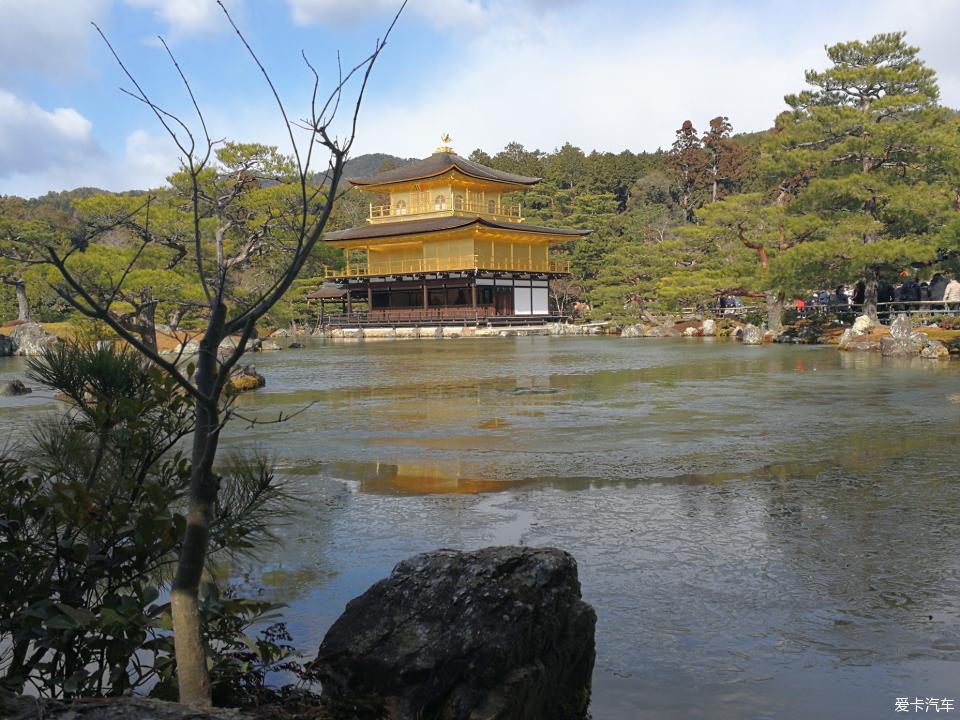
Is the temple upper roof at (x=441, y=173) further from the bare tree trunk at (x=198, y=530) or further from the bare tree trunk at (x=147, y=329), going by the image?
the bare tree trunk at (x=198, y=530)

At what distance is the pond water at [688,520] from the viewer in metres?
3.05

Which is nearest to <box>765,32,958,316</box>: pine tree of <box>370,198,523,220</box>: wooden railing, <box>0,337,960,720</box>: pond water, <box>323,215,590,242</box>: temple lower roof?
<box>0,337,960,720</box>: pond water

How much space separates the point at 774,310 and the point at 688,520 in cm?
2533

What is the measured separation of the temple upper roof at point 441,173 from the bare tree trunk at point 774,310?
17.8 m

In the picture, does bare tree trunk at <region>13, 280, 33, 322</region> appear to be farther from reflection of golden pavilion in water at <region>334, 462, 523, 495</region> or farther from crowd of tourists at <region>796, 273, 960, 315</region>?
reflection of golden pavilion in water at <region>334, 462, 523, 495</region>

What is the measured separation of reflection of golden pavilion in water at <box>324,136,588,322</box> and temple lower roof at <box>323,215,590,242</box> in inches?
2.3

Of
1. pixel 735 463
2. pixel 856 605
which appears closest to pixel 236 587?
pixel 856 605

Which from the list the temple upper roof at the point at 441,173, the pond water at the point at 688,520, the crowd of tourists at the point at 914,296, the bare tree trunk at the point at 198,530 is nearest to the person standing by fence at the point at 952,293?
the crowd of tourists at the point at 914,296

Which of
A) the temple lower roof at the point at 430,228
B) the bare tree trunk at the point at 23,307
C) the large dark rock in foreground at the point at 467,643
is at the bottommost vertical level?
the large dark rock in foreground at the point at 467,643

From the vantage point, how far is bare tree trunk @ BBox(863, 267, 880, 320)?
2433 cm

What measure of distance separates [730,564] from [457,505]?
79.8 inches

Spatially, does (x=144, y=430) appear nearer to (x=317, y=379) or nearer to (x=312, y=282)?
(x=317, y=379)

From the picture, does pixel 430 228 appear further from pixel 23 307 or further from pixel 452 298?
pixel 23 307

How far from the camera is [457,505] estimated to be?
5.65 meters
